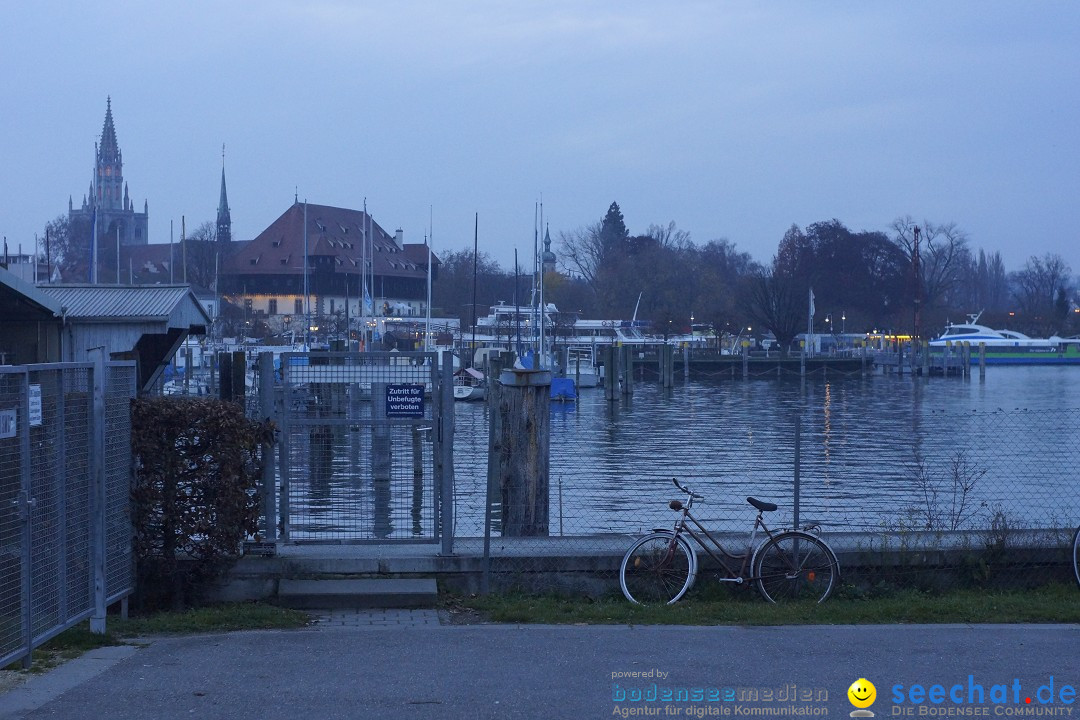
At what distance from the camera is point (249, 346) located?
221ft

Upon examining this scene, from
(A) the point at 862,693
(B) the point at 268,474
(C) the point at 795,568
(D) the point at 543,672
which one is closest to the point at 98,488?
(B) the point at 268,474

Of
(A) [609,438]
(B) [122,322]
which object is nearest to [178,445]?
(B) [122,322]

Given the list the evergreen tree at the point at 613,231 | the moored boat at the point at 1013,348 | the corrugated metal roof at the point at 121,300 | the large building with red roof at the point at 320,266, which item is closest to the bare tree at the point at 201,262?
the large building with red roof at the point at 320,266

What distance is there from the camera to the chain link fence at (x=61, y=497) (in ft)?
23.4

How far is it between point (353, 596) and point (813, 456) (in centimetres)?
2049

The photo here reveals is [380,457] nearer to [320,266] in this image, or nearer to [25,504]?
[25,504]

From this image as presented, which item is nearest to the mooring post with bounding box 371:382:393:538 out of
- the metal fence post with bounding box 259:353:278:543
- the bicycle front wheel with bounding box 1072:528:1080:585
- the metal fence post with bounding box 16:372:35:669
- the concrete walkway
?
the metal fence post with bounding box 259:353:278:543

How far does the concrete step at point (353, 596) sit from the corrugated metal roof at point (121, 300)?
25.0 feet

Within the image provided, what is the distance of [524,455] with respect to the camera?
11383 millimetres

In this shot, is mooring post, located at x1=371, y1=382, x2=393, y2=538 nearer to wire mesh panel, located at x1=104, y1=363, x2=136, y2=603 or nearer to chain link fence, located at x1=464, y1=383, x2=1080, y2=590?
chain link fence, located at x1=464, y1=383, x2=1080, y2=590

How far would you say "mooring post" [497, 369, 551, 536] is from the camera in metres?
11.3

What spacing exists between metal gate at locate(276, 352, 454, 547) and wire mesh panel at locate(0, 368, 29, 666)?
2966 mm

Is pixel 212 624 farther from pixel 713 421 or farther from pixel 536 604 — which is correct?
pixel 713 421

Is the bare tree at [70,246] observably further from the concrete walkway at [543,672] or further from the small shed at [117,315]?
the concrete walkway at [543,672]
